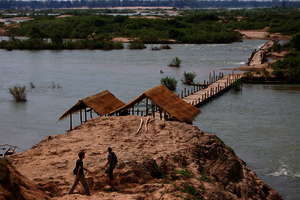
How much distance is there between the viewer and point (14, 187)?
36.0 ft

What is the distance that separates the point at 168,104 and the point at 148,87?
17.5 m

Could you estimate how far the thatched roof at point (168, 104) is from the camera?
65.7 feet

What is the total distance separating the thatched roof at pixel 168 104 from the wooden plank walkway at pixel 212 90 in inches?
337

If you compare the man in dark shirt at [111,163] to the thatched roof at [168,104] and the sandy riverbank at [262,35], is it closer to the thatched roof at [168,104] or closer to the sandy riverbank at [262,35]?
the thatched roof at [168,104]

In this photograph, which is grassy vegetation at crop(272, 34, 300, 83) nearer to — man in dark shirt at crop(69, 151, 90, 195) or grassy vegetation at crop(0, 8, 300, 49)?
grassy vegetation at crop(0, 8, 300, 49)

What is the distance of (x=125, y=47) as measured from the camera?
69.3 metres

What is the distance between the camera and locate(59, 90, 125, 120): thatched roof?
810 inches

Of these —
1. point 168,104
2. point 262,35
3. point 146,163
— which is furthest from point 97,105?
point 262,35

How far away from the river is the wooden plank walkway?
0.55 m

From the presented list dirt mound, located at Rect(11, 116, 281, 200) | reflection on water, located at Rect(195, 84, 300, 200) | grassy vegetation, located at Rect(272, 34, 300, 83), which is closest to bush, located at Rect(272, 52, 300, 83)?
grassy vegetation, located at Rect(272, 34, 300, 83)

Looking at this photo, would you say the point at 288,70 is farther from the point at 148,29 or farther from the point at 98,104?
the point at 148,29

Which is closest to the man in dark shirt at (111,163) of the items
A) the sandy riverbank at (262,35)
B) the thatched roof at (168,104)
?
the thatched roof at (168,104)

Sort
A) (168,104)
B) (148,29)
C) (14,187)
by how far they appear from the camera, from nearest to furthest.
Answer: (14,187) < (168,104) < (148,29)

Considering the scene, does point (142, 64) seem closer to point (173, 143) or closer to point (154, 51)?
point (154, 51)
